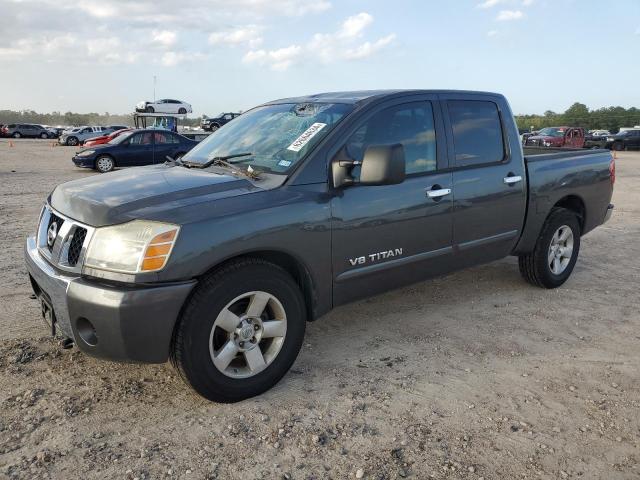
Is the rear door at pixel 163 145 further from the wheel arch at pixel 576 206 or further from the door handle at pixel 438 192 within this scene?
the door handle at pixel 438 192

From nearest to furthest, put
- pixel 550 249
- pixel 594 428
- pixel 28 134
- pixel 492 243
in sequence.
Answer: pixel 594 428, pixel 492 243, pixel 550 249, pixel 28 134

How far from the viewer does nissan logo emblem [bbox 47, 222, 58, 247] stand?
322 cm

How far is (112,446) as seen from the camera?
2734mm

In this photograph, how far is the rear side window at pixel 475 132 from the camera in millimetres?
4266

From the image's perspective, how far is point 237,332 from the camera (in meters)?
3.08

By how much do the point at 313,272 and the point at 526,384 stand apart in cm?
151

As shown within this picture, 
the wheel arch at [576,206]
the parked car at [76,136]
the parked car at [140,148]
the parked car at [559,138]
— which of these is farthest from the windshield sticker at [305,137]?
the parked car at [76,136]

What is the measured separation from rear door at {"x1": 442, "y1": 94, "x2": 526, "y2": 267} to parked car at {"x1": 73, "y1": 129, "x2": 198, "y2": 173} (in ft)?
46.5

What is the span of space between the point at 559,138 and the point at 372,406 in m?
29.4

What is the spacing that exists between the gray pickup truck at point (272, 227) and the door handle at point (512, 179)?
0.02 meters

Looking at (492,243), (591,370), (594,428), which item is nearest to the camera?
(594,428)

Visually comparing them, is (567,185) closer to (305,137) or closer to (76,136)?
(305,137)

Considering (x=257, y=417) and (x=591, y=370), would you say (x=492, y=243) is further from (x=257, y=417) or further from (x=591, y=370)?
(x=257, y=417)

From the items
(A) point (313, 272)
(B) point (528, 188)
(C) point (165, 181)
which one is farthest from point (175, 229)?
(B) point (528, 188)
